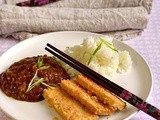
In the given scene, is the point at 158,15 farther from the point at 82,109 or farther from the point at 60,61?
the point at 82,109

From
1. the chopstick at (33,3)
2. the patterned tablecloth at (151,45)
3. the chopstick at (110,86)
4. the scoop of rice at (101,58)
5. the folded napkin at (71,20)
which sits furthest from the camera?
the chopstick at (33,3)

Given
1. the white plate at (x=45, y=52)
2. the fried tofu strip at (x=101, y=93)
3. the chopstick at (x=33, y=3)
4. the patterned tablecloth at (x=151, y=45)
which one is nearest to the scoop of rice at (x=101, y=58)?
the white plate at (x=45, y=52)

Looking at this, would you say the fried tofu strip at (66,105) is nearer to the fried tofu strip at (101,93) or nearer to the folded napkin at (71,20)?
the fried tofu strip at (101,93)

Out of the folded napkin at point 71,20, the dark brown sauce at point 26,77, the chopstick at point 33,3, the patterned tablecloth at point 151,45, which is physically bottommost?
the patterned tablecloth at point 151,45

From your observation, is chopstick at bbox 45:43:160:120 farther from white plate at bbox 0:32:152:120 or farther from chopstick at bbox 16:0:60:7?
chopstick at bbox 16:0:60:7

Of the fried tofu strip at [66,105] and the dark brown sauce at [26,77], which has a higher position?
the dark brown sauce at [26,77]

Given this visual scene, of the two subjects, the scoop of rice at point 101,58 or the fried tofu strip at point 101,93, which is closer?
the fried tofu strip at point 101,93

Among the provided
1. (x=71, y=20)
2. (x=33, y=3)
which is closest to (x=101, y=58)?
(x=71, y=20)
